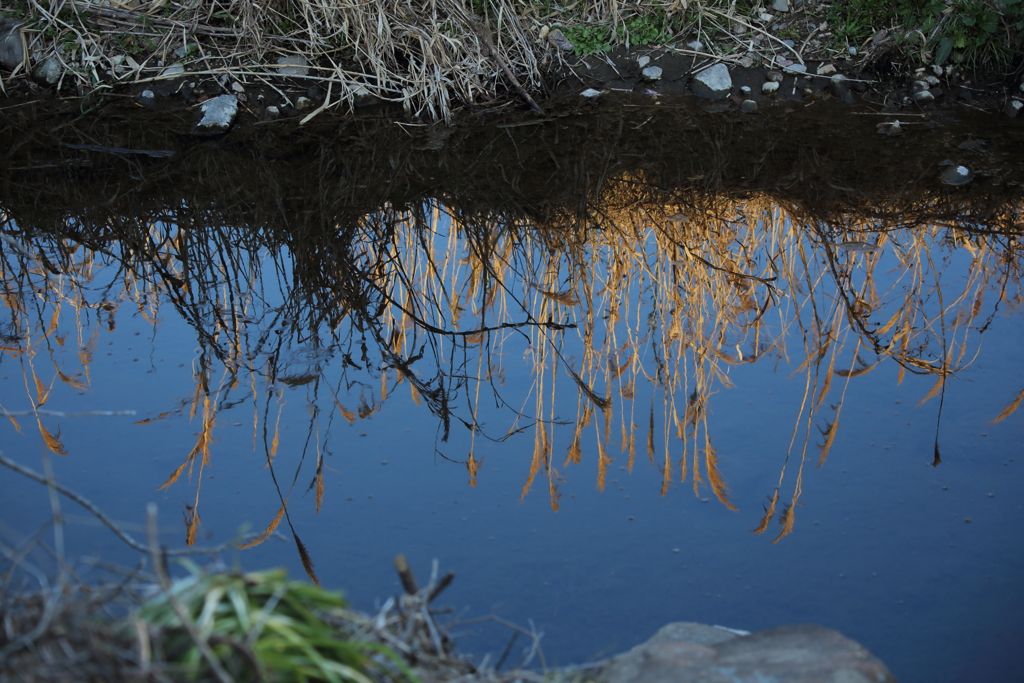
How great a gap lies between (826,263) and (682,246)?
407 mm

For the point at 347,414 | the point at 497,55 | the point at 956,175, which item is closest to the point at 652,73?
the point at 497,55

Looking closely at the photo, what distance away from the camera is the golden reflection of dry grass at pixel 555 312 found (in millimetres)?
1872

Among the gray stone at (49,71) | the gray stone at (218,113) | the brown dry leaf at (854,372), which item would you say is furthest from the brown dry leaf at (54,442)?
the gray stone at (49,71)

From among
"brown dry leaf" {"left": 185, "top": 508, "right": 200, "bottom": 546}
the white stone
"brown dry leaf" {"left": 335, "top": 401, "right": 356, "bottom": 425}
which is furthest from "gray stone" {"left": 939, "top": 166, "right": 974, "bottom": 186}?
"brown dry leaf" {"left": 185, "top": 508, "right": 200, "bottom": 546}

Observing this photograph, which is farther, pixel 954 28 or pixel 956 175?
pixel 954 28

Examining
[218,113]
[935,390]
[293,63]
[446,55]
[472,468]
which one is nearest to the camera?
[472,468]

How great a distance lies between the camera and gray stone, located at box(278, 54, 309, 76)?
370 centimetres

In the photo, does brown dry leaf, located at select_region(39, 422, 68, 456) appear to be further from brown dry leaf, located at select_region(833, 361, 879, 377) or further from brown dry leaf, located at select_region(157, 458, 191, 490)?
brown dry leaf, located at select_region(833, 361, 879, 377)

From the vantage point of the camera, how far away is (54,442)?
1755 mm

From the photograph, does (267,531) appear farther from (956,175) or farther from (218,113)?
(956,175)

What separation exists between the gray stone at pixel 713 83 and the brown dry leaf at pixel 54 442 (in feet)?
9.76

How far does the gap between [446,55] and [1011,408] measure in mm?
2556

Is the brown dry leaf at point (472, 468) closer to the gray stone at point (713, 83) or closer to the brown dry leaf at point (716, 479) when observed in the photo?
the brown dry leaf at point (716, 479)

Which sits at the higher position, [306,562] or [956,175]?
[956,175]
